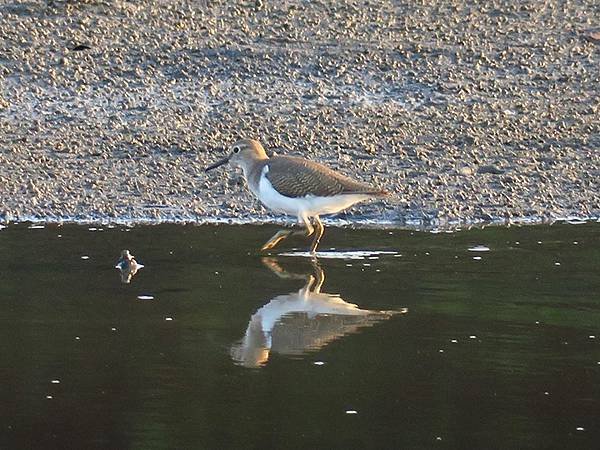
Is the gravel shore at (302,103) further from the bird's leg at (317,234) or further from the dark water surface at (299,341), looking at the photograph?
the dark water surface at (299,341)

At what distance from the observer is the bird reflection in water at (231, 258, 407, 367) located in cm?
873

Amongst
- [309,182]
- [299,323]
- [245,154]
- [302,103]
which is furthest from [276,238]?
[302,103]

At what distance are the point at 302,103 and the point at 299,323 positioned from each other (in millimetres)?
6012

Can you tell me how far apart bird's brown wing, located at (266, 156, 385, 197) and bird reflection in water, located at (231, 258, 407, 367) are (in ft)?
4.91

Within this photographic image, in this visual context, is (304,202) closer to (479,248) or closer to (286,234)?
(286,234)

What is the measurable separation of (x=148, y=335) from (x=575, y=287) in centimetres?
298

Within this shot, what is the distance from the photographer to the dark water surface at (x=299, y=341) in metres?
7.43

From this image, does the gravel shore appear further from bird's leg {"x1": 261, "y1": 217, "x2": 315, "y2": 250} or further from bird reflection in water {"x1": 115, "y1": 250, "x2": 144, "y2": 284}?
bird reflection in water {"x1": 115, "y1": 250, "x2": 144, "y2": 284}

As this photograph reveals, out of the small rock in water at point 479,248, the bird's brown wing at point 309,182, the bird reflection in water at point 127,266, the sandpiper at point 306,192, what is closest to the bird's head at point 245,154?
the sandpiper at point 306,192

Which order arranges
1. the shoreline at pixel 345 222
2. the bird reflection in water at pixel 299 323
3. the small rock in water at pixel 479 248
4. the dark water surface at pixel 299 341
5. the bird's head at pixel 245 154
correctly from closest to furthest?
the dark water surface at pixel 299 341 < the bird reflection in water at pixel 299 323 < the small rock in water at pixel 479 248 < the shoreline at pixel 345 222 < the bird's head at pixel 245 154

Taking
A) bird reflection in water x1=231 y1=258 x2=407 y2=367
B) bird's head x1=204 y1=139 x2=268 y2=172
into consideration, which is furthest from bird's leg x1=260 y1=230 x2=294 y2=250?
bird reflection in water x1=231 y1=258 x2=407 y2=367

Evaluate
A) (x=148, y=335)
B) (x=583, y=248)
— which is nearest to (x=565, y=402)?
(x=148, y=335)

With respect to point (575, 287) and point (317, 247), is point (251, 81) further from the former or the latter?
point (575, 287)

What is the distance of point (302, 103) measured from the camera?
15086 mm
